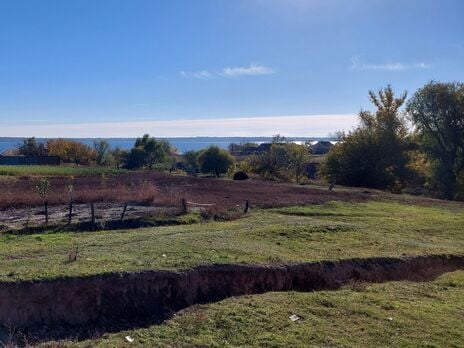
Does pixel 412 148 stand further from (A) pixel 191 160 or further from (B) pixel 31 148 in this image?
(B) pixel 31 148

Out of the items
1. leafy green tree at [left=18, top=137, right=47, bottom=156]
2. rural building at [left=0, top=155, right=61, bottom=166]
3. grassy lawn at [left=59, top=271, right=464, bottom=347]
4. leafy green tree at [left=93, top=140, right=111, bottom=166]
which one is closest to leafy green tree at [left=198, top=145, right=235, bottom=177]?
rural building at [left=0, top=155, right=61, bottom=166]

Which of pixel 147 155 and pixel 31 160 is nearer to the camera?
pixel 31 160

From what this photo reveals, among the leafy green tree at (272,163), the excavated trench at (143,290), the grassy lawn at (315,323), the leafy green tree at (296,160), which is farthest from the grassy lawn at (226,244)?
the leafy green tree at (272,163)

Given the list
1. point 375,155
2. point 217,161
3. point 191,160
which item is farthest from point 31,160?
point 375,155

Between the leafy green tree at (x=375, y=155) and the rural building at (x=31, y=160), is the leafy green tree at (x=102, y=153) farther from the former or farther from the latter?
the leafy green tree at (x=375, y=155)

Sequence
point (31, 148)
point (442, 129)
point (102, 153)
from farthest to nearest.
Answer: point (102, 153), point (31, 148), point (442, 129)

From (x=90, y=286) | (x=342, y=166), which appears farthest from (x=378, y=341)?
(x=342, y=166)

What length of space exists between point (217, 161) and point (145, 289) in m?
48.7

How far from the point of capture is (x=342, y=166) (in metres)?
47.0

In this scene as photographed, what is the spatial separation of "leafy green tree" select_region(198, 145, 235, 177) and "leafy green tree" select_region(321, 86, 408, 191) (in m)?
13.4

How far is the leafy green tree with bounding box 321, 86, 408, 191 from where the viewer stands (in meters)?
44.8

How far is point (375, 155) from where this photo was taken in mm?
45438

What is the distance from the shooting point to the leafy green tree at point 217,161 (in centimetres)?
5734

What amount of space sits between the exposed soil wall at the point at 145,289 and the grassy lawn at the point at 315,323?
84 centimetres
